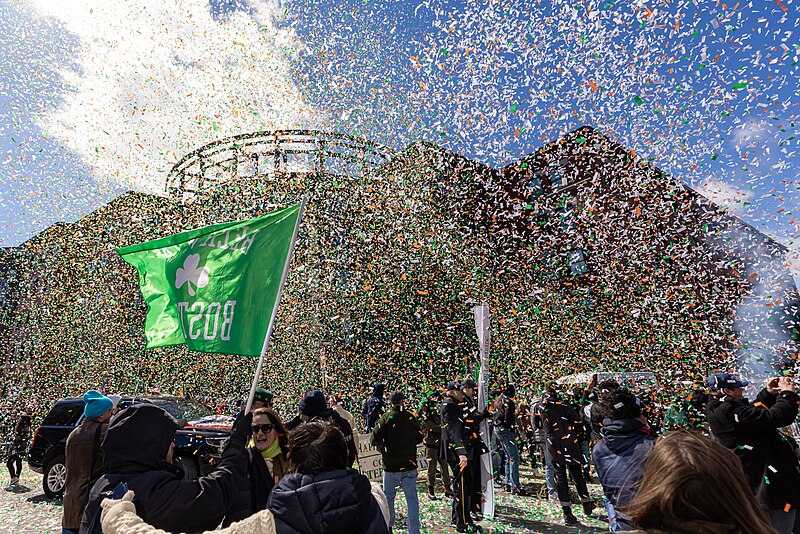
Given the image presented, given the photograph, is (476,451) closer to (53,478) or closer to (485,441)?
(485,441)

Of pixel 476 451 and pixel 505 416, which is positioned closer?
pixel 476 451

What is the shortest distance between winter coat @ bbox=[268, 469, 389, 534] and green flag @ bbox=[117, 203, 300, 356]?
6.48ft

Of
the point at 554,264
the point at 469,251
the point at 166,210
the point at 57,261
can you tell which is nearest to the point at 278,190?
the point at 166,210

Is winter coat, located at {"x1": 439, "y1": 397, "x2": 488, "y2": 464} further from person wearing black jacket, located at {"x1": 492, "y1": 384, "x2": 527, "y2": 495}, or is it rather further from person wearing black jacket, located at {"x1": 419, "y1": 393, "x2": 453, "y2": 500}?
person wearing black jacket, located at {"x1": 492, "y1": 384, "x2": 527, "y2": 495}

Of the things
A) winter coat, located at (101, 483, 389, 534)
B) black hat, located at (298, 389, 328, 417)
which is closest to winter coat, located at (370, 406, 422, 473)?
black hat, located at (298, 389, 328, 417)

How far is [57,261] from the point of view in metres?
24.1

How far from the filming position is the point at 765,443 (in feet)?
13.7

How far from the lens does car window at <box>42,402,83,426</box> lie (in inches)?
447

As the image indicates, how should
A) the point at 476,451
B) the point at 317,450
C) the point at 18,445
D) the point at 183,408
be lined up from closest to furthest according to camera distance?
the point at 317,450 → the point at 476,451 → the point at 183,408 → the point at 18,445

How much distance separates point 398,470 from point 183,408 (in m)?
7.81

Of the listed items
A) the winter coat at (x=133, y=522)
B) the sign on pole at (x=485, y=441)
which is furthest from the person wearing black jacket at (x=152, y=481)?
the sign on pole at (x=485, y=441)

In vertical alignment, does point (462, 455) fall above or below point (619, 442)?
below

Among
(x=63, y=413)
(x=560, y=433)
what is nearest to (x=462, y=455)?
(x=560, y=433)

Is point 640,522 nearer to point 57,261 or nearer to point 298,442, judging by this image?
point 298,442
